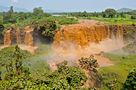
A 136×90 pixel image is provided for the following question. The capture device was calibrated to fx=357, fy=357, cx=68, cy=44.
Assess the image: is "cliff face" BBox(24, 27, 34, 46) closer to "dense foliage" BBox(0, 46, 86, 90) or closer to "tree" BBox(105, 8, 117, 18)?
"tree" BBox(105, 8, 117, 18)

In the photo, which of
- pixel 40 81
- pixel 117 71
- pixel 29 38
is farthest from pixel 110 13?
pixel 40 81

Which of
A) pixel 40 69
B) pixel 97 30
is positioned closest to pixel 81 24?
pixel 97 30

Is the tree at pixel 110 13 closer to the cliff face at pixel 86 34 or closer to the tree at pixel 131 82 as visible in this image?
the cliff face at pixel 86 34

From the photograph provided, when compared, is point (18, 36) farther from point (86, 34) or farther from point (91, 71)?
point (91, 71)

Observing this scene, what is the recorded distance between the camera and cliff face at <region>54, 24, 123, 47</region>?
222 ft

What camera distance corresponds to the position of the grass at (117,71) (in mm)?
50688

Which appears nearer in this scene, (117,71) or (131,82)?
(131,82)

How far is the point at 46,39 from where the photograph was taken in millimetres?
71500

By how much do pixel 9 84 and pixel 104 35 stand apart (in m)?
47.2

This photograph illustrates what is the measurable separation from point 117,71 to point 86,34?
15.9 meters

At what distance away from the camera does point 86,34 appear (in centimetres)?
6931

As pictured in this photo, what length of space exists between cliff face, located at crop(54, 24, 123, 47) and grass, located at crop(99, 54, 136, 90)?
22.4ft

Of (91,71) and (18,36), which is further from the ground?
(18,36)

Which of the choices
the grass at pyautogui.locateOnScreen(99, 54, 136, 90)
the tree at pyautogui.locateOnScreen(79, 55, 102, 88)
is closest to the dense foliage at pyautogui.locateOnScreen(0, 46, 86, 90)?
the grass at pyautogui.locateOnScreen(99, 54, 136, 90)
